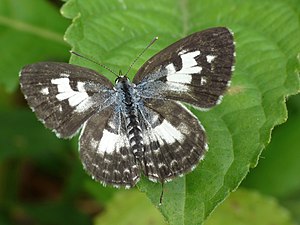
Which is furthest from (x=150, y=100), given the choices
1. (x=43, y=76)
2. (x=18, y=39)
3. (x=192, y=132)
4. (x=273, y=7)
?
(x=18, y=39)

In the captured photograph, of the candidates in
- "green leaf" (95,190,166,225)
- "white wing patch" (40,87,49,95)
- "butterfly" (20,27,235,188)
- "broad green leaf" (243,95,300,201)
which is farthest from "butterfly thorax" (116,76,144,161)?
"broad green leaf" (243,95,300,201)

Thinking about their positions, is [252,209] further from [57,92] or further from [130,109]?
[57,92]

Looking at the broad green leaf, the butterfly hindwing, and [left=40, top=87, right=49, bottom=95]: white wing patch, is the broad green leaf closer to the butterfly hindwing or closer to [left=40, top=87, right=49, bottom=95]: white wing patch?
the butterfly hindwing

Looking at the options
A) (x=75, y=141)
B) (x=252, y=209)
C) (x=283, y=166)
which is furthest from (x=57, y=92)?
(x=283, y=166)

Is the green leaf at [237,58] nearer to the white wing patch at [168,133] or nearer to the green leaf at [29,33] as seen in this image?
the white wing patch at [168,133]

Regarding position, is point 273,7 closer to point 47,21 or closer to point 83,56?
point 83,56

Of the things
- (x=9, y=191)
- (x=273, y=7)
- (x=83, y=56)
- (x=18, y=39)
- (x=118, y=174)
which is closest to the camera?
(x=118, y=174)

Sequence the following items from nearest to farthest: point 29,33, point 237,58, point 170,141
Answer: point 170,141
point 237,58
point 29,33
